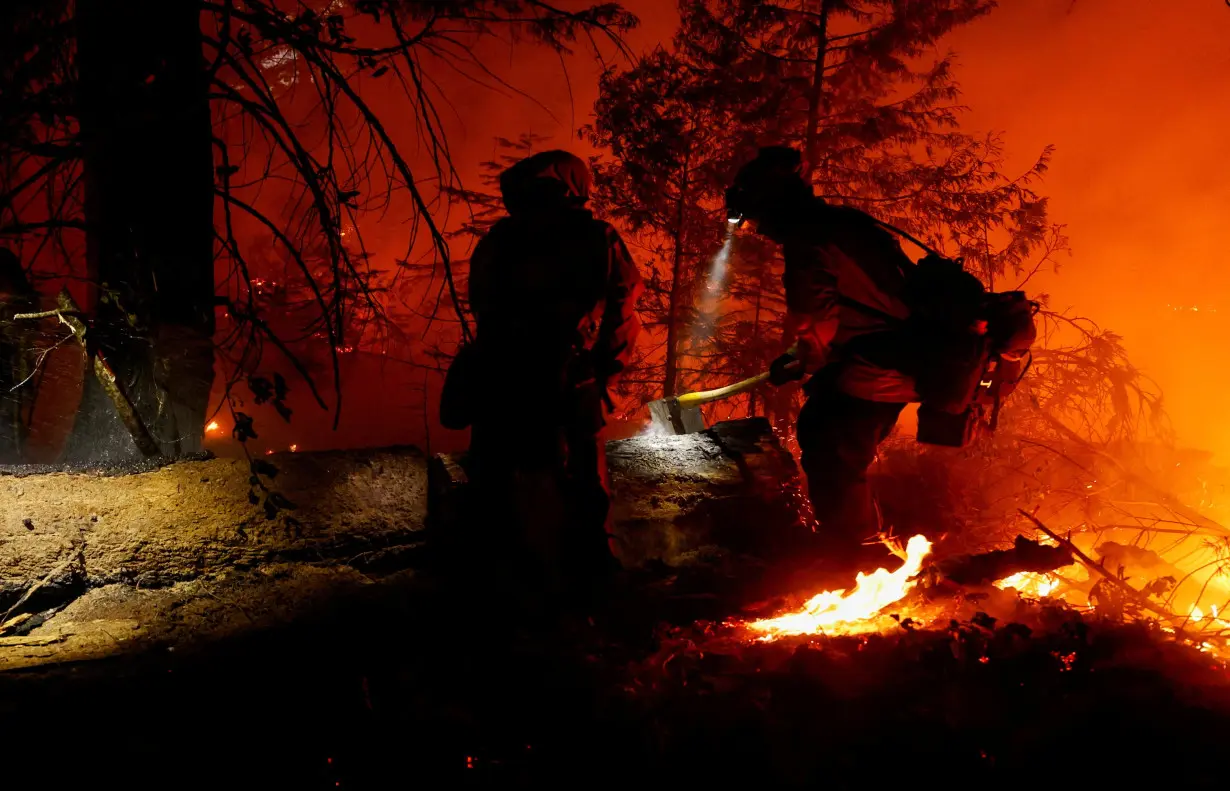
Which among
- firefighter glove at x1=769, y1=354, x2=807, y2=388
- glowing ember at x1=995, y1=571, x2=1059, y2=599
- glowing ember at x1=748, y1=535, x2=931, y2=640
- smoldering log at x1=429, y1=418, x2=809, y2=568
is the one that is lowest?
glowing ember at x1=995, y1=571, x2=1059, y2=599

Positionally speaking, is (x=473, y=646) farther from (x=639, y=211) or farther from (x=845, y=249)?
(x=639, y=211)

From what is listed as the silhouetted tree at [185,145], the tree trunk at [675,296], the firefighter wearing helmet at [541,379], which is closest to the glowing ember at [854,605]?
the firefighter wearing helmet at [541,379]

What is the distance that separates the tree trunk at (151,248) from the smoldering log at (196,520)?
114cm

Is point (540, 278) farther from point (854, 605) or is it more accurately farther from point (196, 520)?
point (854, 605)

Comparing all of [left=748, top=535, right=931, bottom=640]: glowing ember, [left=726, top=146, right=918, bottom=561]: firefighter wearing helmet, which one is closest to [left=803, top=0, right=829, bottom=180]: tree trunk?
[left=726, top=146, right=918, bottom=561]: firefighter wearing helmet

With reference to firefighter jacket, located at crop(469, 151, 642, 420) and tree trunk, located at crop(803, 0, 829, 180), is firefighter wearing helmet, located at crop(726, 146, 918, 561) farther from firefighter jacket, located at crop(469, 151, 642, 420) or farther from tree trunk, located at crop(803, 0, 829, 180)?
tree trunk, located at crop(803, 0, 829, 180)

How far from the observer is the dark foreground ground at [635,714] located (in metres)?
2.78

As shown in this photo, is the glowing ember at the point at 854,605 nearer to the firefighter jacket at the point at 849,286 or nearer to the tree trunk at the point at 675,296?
the firefighter jacket at the point at 849,286

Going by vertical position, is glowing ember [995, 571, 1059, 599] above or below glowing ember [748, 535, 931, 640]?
below

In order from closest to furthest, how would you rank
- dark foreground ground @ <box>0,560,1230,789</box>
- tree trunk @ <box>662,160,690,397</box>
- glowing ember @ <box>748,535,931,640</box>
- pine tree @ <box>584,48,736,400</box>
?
dark foreground ground @ <box>0,560,1230,789</box> → glowing ember @ <box>748,535,931,640</box> → pine tree @ <box>584,48,736,400</box> → tree trunk @ <box>662,160,690,397</box>

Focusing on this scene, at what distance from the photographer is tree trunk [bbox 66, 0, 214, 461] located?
5105 millimetres

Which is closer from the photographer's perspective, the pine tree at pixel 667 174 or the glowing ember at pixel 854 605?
the glowing ember at pixel 854 605

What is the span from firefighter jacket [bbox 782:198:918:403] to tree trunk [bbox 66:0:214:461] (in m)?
4.12

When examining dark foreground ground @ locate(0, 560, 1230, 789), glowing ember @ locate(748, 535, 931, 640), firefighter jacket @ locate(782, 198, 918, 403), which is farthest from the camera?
firefighter jacket @ locate(782, 198, 918, 403)
